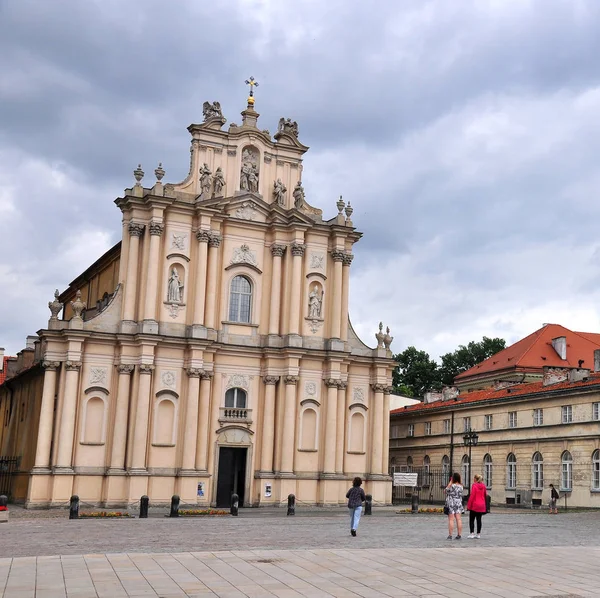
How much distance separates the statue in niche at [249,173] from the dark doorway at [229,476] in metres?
14.5

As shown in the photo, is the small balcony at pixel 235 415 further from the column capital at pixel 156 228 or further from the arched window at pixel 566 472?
the arched window at pixel 566 472

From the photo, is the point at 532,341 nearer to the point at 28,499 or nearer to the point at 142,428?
the point at 142,428

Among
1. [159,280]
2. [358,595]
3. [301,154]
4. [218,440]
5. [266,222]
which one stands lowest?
[358,595]

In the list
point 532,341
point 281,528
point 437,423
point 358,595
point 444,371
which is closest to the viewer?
point 358,595

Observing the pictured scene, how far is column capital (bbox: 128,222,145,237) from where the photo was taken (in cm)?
4341

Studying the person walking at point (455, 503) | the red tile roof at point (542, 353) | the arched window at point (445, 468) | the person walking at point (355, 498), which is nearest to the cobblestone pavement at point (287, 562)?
the person walking at point (355, 498)

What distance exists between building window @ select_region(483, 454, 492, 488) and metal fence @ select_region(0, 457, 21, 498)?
30159mm

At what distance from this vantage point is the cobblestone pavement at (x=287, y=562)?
1413 cm

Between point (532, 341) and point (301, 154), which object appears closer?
point (301, 154)

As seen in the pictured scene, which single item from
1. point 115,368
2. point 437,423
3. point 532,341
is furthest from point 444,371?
point 115,368

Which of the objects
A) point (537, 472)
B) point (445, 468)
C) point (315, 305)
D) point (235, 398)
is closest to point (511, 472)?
point (537, 472)

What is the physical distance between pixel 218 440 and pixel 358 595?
3053cm

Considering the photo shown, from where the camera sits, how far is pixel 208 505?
42.3m

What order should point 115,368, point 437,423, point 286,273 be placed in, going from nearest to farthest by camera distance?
point 115,368 < point 286,273 < point 437,423
